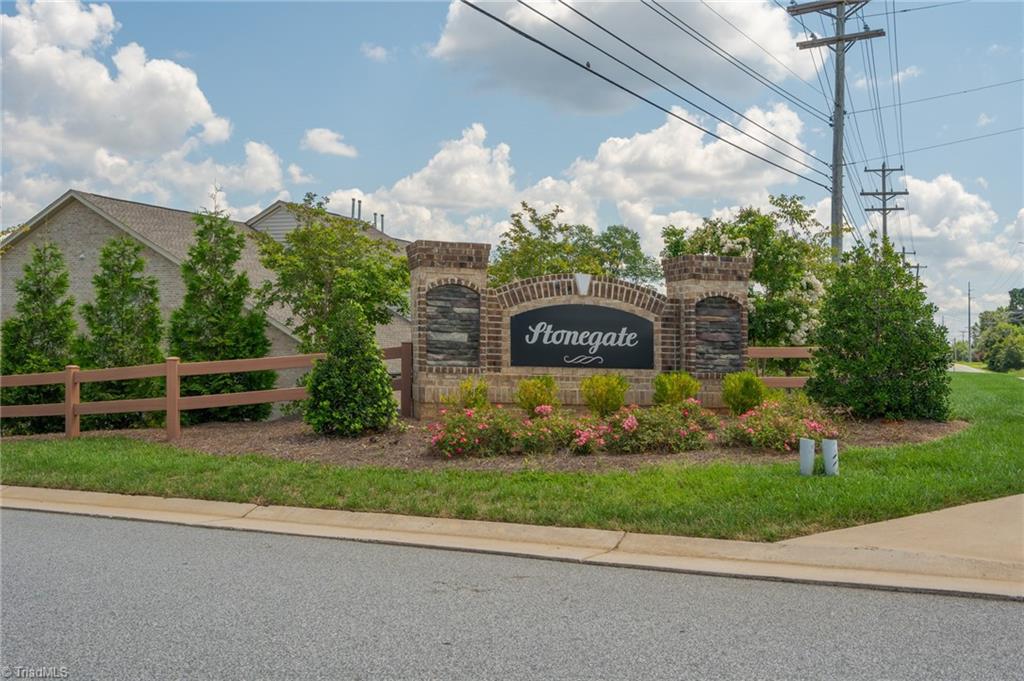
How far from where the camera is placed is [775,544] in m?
7.02

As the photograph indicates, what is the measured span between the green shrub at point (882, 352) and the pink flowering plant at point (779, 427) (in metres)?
1.30

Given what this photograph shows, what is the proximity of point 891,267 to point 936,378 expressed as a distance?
190cm

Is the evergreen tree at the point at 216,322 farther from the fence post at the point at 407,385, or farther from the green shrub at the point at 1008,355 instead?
the green shrub at the point at 1008,355

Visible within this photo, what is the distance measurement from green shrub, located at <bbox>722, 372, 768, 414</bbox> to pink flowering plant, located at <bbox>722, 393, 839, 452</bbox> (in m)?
1.75

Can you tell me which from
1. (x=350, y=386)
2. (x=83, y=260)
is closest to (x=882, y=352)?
(x=350, y=386)

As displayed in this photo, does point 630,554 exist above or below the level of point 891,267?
below

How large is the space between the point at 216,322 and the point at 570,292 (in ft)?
22.6

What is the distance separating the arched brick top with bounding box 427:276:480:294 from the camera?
536 inches

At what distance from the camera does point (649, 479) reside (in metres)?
8.88

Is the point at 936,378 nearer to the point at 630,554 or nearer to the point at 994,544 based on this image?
the point at 994,544

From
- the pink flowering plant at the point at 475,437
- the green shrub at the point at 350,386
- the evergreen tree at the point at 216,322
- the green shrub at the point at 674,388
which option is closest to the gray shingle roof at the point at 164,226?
the evergreen tree at the point at 216,322

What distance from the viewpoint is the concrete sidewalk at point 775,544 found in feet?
20.6

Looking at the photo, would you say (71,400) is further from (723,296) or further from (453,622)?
(723,296)

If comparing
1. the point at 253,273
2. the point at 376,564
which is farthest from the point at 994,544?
the point at 253,273
